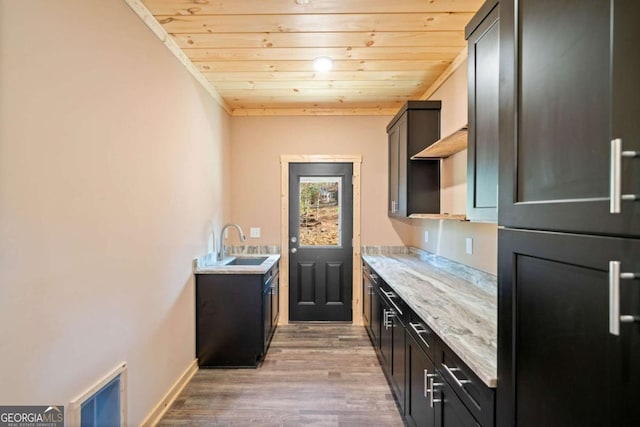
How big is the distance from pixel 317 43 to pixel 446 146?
130 cm

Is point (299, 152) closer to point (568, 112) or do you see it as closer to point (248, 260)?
point (248, 260)

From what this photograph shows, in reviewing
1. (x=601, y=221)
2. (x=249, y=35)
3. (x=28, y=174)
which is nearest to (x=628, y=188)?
(x=601, y=221)

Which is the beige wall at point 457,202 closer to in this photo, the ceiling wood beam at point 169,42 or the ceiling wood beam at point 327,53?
the ceiling wood beam at point 327,53

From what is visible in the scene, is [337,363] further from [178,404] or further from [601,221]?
[601,221]

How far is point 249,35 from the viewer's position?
234cm

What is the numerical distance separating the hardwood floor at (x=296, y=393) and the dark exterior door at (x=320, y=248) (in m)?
0.75

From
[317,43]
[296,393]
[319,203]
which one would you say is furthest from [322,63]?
[296,393]

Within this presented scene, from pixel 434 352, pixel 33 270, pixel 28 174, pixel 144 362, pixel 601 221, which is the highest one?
pixel 28 174

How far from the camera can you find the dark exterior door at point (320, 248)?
415 centimetres

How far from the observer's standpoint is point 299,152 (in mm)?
4137

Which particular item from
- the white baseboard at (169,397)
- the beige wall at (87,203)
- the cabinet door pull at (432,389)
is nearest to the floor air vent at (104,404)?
the beige wall at (87,203)

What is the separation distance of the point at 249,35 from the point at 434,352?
2.41 metres

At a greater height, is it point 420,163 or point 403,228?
point 420,163

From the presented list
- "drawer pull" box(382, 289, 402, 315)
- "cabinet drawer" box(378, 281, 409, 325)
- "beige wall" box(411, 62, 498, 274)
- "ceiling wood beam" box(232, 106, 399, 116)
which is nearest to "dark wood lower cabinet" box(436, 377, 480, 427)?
"cabinet drawer" box(378, 281, 409, 325)
